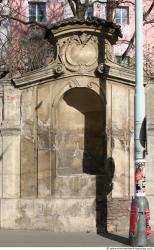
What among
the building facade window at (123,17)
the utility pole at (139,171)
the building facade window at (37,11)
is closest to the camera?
the utility pole at (139,171)

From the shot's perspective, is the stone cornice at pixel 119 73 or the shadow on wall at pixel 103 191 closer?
the shadow on wall at pixel 103 191

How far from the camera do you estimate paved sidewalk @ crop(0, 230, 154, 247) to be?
13.5m

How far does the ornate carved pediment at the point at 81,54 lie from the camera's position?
56.0ft

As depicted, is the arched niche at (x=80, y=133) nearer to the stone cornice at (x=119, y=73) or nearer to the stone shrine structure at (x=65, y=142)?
the stone shrine structure at (x=65, y=142)

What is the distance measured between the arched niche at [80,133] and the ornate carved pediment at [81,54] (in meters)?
0.69

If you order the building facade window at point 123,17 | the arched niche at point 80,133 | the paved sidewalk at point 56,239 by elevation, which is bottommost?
the paved sidewalk at point 56,239

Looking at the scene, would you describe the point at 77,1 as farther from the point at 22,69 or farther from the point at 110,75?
the point at 110,75

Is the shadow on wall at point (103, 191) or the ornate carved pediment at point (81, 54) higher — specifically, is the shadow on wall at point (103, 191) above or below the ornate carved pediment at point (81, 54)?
below

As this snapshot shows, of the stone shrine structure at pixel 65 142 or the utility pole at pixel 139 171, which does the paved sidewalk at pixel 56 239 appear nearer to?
the utility pole at pixel 139 171

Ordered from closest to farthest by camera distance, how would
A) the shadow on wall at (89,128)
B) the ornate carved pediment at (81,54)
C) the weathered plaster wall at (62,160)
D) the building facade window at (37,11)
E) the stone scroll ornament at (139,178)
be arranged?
1. the stone scroll ornament at (139,178)
2. the weathered plaster wall at (62,160)
3. the ornate carved pediment at (81,54)
4. the shadow on wall at (89,128)
5. the building facade window at (37,11)

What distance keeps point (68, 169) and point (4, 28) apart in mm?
19015

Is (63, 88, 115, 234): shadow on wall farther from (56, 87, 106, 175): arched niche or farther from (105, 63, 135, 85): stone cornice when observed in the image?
(105, 63, 135, 85): stone cornice

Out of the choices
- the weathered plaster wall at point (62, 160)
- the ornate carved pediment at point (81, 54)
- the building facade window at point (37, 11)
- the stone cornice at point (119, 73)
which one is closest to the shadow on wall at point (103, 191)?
the weathered plaster wall at point (62, 160)

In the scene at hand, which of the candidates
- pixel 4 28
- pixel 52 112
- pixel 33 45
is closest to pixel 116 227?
pixel 52 112
